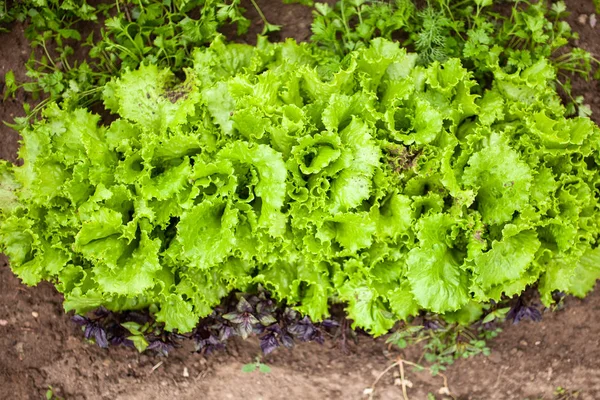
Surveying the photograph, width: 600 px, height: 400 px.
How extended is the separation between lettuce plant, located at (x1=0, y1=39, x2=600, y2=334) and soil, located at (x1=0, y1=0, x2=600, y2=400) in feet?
1.58

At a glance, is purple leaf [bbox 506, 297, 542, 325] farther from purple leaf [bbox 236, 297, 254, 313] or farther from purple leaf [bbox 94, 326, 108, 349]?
purple leaf [bbox 94, 326, 108, 349]

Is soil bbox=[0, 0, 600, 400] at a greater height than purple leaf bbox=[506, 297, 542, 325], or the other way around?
purple leaf bbox=[506, 297, 542, 325]

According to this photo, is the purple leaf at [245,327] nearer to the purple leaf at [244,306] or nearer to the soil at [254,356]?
the purple leaf at [244,306]

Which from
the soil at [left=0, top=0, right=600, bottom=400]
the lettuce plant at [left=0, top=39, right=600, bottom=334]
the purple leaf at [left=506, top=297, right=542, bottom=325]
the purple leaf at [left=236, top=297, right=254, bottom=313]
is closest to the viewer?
the lettuce plant at [left=0, top=39, right=600, bottom=334]

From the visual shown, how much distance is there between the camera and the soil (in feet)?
10.2

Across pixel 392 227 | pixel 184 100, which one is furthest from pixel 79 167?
pixel 392 227

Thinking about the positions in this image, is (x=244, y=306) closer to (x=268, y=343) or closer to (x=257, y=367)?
(x=268, y=343)

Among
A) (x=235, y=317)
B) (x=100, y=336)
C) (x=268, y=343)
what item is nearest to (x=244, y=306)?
(x=235, y=317)

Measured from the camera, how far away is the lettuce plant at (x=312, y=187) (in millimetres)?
2430

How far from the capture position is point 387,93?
262 centimetres

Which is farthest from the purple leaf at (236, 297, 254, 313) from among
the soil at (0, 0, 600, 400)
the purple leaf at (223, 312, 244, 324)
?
the soil at (0, 0, 600, 400)

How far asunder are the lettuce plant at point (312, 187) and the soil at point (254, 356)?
1.58 ft

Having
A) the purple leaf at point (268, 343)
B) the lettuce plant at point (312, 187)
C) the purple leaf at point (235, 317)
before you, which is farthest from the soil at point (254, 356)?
the lettuce plant at point (312, 187)

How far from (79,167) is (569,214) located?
2.30 meters
